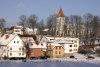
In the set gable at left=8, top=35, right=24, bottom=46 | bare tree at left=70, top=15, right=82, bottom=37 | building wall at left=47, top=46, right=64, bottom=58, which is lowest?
building wall at left=47, top=46, right=64, bottom=58

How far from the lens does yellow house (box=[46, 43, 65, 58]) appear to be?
71694 millimetres

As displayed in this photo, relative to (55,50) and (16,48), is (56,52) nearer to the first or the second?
(55,50)

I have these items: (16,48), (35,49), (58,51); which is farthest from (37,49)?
(58,51)

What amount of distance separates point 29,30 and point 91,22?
44.6 metres

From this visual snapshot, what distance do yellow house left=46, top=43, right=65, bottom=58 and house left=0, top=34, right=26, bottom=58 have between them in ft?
28.3

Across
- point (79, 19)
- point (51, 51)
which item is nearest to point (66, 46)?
point (51, 51)

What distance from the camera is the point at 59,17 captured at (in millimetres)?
152375

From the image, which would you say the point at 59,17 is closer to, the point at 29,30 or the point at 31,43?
the point at 29,30

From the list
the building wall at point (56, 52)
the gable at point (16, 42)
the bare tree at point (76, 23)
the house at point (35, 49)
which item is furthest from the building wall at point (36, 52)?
the bare tree at point (76, 23)

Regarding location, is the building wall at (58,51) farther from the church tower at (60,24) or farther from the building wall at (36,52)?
the church tower at (60,24)

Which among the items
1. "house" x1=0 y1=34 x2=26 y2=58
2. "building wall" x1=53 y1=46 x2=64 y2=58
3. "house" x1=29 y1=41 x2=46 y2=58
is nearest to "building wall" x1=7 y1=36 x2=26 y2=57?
"house" x1=0 y1=34 x2=26 y2=58

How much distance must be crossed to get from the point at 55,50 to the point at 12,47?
13593mm

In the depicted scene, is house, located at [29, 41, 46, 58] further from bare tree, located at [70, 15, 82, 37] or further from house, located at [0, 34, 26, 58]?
bare tree, located at [70, 15, 82, 37]

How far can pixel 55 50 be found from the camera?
72188 mm
